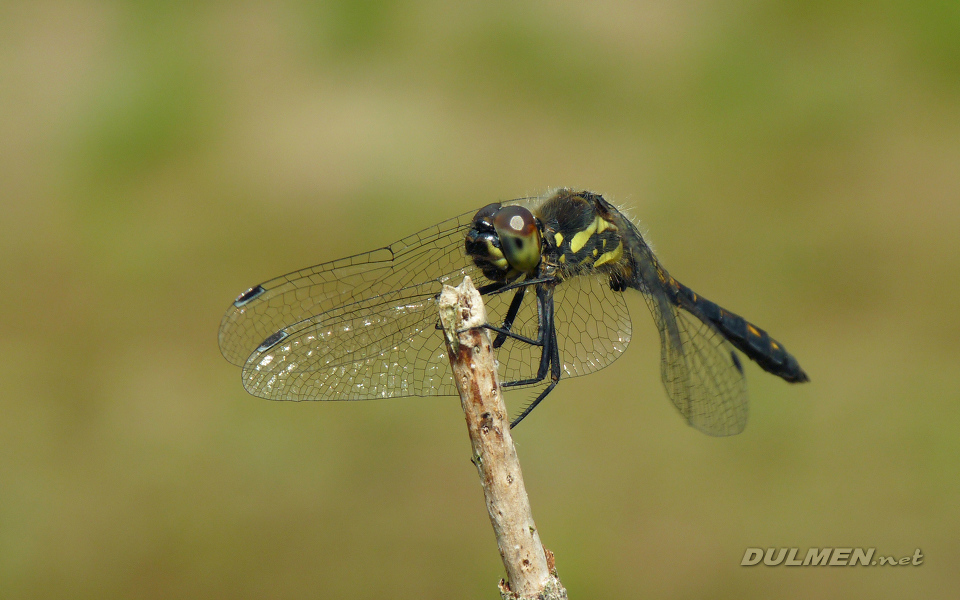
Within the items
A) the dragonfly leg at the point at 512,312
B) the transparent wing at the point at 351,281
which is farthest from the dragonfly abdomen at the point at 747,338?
the transparent wing at the point at 351,281

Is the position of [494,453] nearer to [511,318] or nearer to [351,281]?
[511,318]

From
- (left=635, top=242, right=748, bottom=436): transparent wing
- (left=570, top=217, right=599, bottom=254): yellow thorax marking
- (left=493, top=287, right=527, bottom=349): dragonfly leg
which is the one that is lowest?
(left=635, top=242, right=748, bottom=436): transparent wing

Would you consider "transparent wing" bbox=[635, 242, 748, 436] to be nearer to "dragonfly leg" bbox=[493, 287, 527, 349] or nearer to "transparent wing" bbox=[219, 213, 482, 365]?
"dragonfly leg" bbox=[493, 287, 527, 349]

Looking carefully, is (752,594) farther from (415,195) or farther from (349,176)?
(349,176)

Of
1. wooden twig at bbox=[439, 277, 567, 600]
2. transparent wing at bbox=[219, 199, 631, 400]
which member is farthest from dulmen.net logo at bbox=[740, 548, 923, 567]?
wooden twig at bbox=[439, 277, 567, 600]

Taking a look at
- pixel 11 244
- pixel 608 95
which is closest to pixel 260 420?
pixel 11 244

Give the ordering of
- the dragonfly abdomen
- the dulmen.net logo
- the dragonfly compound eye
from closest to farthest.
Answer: the dragonfly compound eye → the dragonfly abdomen → the dulmen.net logo

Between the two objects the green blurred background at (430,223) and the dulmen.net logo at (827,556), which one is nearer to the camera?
the dulmen.net logo at (827,556)

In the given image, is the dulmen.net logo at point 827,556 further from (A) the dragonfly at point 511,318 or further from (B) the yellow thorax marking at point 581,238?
(B) the yellow thorax marking at point 581,238
